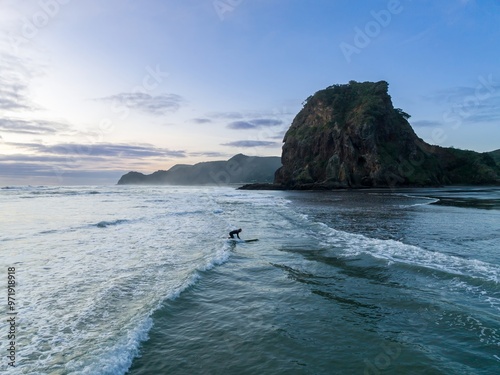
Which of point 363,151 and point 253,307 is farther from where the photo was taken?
point 363,151

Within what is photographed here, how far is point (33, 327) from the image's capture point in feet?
22.1

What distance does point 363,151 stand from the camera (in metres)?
102

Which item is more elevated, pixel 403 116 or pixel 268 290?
pixel 403 116

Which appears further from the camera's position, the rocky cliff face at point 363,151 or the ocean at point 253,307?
the rocky cliff face at point 363,151

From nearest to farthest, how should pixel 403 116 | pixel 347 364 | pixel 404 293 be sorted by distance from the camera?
pixel 347 364 < pixel 404 293 < pixel 403 116

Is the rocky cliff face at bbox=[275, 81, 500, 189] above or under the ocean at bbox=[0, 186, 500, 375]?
above

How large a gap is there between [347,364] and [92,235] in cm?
1720

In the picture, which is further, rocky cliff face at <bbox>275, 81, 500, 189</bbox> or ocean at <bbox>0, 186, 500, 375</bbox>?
rocky cliff face at <bbox>275, 81, 500, 189</bbox>

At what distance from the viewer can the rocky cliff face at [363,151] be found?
99.3m

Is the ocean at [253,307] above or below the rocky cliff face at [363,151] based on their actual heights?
below

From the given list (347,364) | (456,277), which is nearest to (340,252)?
(456,277)

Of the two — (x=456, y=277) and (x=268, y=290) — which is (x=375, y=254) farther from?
(x=268, y=290)

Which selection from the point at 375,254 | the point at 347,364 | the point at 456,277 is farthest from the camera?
the point at 375,254

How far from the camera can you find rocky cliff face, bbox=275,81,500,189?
3910 inches
